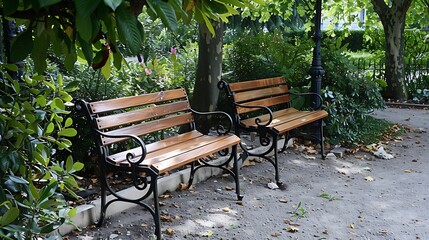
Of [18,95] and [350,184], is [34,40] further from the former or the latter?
[350,184]

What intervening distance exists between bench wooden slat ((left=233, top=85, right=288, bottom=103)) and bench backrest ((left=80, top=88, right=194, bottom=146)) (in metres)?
0.84

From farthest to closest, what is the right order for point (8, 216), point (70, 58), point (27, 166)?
point (27, 166) < point (8, 216) < point (70, 58)

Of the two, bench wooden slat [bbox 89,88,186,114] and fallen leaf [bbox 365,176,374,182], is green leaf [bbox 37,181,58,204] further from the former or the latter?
fallen leaf [bbox 365,176,374,182]

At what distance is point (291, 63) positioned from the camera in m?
8.55

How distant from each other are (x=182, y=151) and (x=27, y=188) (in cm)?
205

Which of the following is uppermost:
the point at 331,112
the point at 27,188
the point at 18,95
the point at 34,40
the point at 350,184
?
the point at 34,40

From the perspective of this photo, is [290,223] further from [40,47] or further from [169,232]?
[40,47]

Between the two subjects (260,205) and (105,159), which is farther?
(260,205)

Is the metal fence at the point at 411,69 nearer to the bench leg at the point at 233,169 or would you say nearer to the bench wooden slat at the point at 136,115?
the bench leg at the point at 233,169

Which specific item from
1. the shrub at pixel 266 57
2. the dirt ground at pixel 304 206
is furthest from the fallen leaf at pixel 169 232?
the shrub at pixel 266 57

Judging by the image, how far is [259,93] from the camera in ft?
21.6

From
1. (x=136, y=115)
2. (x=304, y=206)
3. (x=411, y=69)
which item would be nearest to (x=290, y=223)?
(x=304, y=206)

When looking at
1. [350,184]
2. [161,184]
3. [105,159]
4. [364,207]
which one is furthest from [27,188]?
[350,184]

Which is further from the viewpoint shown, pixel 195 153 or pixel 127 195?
pixel 127 195
